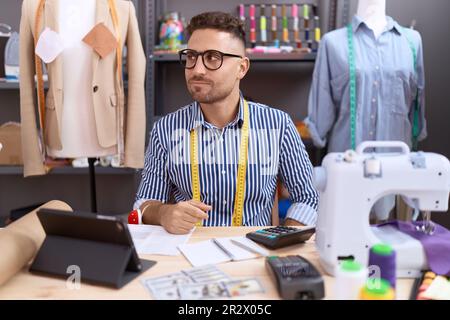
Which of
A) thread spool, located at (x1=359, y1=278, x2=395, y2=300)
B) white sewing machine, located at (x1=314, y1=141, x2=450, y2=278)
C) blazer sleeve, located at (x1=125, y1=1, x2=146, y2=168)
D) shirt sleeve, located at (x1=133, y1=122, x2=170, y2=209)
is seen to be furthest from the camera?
blazer sleeve, located at (x1=125, y1=1, x2=146, y2=168)

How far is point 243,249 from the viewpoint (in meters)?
1.34

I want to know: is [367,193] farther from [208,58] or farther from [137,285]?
[208,58]

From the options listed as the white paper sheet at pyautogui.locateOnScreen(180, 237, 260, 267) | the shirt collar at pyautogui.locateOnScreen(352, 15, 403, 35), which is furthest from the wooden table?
the shirt collar at pyautogui.locateOnScreen(352, 15, 403, 35)

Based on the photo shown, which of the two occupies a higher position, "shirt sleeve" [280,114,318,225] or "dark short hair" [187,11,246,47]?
"dark short hair" [187,11,246,47]

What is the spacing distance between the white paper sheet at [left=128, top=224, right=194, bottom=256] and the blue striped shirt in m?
0.32

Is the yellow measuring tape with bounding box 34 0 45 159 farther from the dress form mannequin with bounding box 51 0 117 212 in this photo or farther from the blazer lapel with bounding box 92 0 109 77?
the blazer lapel with bounding box 92 0 109 77

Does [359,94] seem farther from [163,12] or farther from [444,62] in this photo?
[163,12]

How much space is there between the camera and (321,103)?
9.62 ft

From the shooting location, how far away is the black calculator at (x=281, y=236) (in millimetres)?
1359

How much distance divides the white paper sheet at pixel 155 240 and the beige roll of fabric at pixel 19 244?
254 millimetres

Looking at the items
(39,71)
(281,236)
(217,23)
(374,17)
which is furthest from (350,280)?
(374,17)

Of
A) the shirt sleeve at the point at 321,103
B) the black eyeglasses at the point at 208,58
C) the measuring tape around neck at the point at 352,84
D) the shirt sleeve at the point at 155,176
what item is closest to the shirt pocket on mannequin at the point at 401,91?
the measuring tape around neck at the point at 352,84

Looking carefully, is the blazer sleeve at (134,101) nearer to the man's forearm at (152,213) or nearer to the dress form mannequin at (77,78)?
the dress form mannequin at (77,78)

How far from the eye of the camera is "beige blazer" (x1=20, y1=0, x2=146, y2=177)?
2.55 meters
